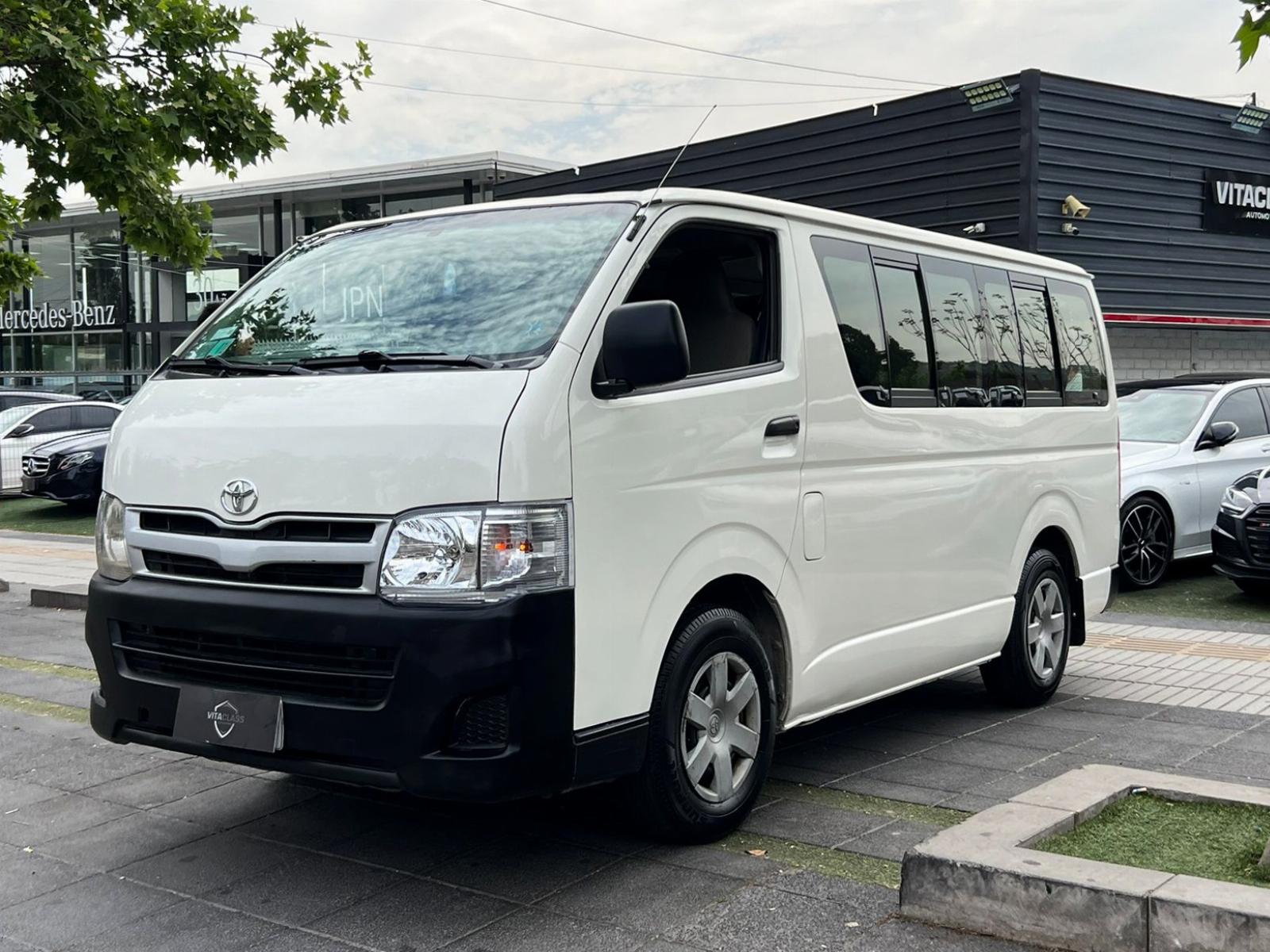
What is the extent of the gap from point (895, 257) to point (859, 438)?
3.15 ft

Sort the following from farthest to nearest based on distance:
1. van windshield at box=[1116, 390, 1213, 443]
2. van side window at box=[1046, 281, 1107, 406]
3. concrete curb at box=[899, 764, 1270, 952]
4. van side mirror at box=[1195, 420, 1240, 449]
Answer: van windshield at box=[1116, 390, 1213, 443], van side mirror at box=[1195, 420, 1240, 449], van side window at box=[1046, 281, 1107, 406], concrete curb at box=[899, 764, 1270, 952]

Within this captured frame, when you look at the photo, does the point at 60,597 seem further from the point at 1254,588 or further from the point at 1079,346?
the point at 1254,588

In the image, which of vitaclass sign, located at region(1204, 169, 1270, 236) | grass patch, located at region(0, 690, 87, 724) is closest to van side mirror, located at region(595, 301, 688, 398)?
grass patch, located at region(0, 690, 87, 724)

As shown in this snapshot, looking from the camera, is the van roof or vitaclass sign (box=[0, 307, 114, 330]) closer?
the van roof

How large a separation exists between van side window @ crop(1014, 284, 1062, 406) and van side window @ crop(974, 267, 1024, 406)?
0.22ft

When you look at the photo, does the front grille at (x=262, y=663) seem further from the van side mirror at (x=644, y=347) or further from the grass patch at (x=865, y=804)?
the grass patch at (x=865, y=804)

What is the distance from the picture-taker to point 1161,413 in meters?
11.6

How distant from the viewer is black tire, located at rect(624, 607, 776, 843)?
165 inches

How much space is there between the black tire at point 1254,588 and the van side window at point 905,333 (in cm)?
557

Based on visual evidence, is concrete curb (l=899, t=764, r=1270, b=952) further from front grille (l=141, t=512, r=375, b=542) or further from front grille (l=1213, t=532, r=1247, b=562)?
front grille (l=1213, t=532, r=1247, b=562)

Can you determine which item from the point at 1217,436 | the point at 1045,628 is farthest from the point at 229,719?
the point at 1217,436

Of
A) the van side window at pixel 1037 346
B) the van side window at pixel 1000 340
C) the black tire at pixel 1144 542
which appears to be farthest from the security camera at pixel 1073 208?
the van side window at pixel 1000 340

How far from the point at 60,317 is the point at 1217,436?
3291cm

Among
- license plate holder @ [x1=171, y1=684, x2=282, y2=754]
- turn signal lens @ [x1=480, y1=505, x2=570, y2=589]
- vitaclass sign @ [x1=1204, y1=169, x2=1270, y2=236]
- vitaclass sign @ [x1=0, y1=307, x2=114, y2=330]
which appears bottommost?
license plate holder @ [x1=171, y1=684, x2=282, y2=754]
